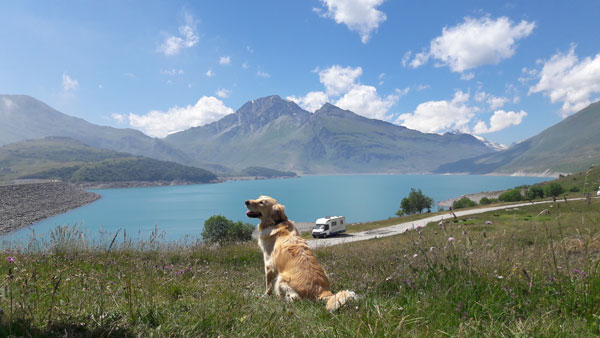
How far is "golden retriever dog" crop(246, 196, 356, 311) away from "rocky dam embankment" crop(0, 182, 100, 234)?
92.8m

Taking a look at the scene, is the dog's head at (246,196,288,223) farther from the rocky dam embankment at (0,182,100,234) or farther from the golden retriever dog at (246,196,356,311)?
the rocky dam embankment at (0,182,100,234)

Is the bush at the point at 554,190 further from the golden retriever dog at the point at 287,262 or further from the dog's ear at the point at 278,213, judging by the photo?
the golden retriever dog at the point at 287,262

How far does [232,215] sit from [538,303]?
11489 cm

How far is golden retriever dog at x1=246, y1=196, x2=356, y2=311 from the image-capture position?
453 centimetres

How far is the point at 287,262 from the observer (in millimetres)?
5023

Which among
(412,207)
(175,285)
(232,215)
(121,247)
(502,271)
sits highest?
(502,271)

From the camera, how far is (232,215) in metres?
114

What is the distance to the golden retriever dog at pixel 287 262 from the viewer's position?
4.53m

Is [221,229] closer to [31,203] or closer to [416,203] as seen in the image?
[416,203]

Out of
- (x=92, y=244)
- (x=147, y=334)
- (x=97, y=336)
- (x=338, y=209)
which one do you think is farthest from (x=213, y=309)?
(x=338, y=209)

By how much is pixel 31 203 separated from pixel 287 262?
129 metres

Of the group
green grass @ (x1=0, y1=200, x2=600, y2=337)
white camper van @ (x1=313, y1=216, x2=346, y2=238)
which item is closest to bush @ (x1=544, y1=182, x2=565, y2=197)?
white camper van @ (x1=313, y1=216, x2=346, y2=238)

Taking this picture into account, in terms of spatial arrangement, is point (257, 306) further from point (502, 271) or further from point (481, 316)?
point (502, 271)

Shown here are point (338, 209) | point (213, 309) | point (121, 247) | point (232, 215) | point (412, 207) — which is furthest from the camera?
point (338, 209)
